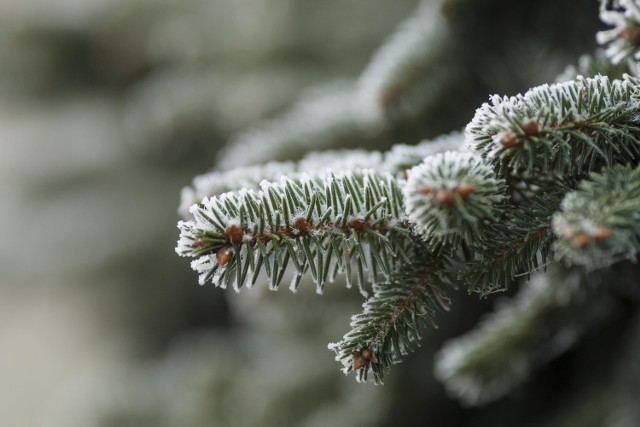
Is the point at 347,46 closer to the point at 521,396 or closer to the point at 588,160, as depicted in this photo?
the point at 521,396

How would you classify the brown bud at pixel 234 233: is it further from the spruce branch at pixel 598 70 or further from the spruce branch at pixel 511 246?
the spruce branch at pixel 598 70

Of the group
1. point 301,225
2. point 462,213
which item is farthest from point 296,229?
point 462,213

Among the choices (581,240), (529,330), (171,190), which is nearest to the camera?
(581,240)

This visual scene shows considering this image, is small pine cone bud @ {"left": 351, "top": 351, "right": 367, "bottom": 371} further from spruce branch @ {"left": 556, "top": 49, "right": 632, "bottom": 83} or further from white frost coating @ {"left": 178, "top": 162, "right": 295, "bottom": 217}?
spruce branch @ {"left": 556, "top": 49, "right": 632, "bottom": 83}

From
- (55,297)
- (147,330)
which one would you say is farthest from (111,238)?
(55,297)

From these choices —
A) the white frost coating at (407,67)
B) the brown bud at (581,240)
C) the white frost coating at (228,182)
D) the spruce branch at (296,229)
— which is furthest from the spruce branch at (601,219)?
the white frost coating at (407,67)

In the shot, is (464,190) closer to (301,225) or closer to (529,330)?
(301,225)
